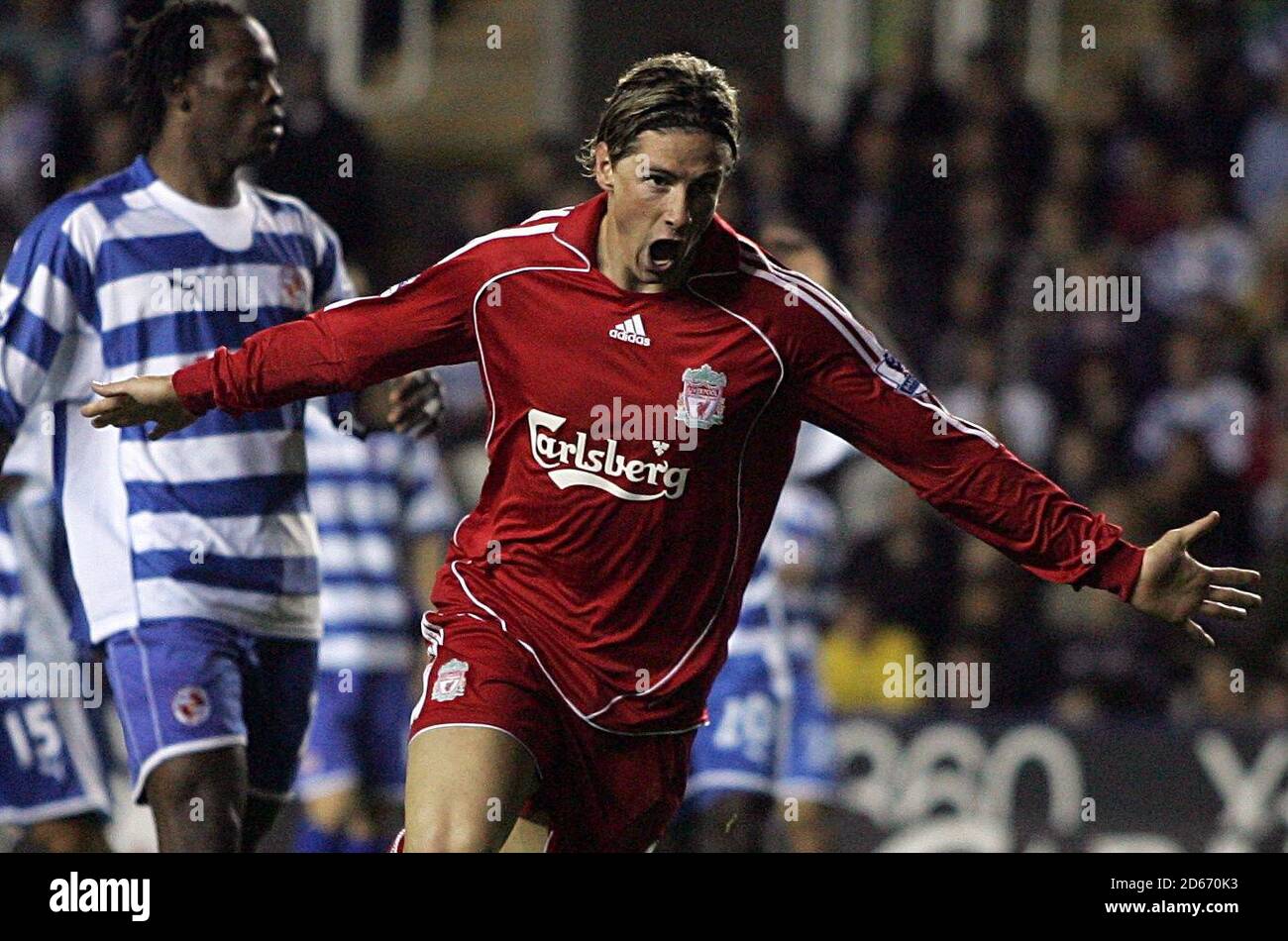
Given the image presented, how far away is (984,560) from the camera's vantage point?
31.8 feet

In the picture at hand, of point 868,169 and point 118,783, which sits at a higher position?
point 868,169

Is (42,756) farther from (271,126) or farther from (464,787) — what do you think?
(464,787)

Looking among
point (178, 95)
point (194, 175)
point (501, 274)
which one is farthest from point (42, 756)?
point (501, 274)

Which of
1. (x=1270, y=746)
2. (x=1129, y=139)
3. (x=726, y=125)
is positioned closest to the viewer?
(x=726, y=125)

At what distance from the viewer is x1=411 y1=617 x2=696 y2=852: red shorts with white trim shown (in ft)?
14.4

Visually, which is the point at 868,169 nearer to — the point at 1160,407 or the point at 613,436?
the point at 1160,407

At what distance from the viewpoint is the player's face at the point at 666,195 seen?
4324 millimetres

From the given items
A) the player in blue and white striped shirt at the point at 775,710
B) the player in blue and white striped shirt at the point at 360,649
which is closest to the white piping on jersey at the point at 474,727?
the player in blue and white striped shirt at the point at 775,710

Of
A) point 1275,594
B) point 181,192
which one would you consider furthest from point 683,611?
point 1275,594

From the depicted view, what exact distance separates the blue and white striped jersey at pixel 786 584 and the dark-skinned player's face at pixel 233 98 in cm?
238

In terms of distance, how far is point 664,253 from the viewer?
439 cm

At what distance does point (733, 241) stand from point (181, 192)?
1498 mm

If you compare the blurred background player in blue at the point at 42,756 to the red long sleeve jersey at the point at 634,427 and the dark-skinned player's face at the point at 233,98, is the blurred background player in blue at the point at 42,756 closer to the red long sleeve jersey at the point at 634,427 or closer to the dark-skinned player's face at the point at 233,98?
the dark-skinned player's face at the point at 233,98

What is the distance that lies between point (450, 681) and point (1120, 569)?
1.39 meters
